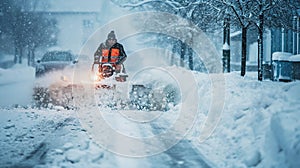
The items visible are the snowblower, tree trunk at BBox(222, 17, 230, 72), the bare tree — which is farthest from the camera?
the bare tree

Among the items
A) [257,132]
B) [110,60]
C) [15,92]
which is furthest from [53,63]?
[257,132]

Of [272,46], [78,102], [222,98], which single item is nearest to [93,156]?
[222,98]

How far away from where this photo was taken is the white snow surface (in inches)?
184

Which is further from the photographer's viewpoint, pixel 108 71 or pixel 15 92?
pixel 15 92

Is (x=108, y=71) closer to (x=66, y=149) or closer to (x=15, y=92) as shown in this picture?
(x=15, y=92)

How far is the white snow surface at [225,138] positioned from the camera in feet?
15.3

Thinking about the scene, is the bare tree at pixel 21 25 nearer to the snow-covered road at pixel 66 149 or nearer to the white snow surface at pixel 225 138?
the white snow surface at pixel 225 138

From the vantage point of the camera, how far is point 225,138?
6.01 metres

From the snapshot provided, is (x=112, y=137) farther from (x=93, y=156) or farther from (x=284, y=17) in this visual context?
(x=284, y=17)

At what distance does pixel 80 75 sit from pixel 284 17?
7.81 meters

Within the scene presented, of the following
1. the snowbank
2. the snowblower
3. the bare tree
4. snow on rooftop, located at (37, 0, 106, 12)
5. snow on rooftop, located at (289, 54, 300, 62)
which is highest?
snow on rooftop, located at (37, 0, 106, 12)

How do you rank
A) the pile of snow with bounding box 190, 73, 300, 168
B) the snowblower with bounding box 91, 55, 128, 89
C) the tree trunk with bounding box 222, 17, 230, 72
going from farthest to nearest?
the tree trunk with bounding box 222, 17, 230, 72, the snowblower with bounding box 91, 55, 128, 89, the pile of snow with bounding box 190, 73, 300, 168

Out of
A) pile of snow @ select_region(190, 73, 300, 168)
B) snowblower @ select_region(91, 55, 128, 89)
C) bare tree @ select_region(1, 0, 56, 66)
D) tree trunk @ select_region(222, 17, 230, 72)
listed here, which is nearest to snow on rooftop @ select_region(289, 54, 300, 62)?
tree trunk @ select_region(222, 17, 230, 72)

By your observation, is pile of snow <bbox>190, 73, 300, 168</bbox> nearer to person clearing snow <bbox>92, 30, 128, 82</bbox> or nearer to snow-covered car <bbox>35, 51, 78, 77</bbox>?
person clearing snow <bbox>92, 30, 128, 82</bbox>
